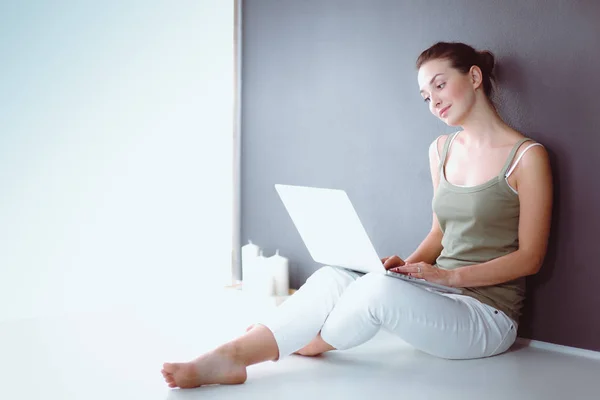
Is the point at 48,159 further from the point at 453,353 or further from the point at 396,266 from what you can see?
the point at 453,353

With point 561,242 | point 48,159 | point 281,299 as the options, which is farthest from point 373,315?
point 48,159

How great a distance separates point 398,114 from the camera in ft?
9.66

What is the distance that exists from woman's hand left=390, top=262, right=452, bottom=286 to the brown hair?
2.34 ft

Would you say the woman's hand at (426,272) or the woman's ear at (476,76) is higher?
the woman's ear at (476,76)

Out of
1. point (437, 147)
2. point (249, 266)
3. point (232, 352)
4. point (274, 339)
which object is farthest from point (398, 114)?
point (232, 352)

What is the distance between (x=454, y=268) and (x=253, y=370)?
0.79 meters

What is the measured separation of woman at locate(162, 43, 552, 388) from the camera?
7.03 ft

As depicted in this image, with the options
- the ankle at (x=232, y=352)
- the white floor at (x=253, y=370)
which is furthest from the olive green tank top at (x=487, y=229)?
the ankle at (x=232, y=352)

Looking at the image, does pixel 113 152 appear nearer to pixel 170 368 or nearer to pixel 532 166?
pixel 170 368

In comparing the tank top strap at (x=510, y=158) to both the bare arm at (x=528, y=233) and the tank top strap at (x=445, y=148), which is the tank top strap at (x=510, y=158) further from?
the tank top strap at (x=445, y=148)

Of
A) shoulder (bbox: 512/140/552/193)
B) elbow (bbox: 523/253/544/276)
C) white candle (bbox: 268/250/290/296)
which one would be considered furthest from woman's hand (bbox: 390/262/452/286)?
white candle (bbox: 268/250/290/296)

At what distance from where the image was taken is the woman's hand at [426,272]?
224cm

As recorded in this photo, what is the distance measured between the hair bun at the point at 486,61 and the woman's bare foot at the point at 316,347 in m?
1.13

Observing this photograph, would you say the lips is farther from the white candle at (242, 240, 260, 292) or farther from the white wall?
the white wall
